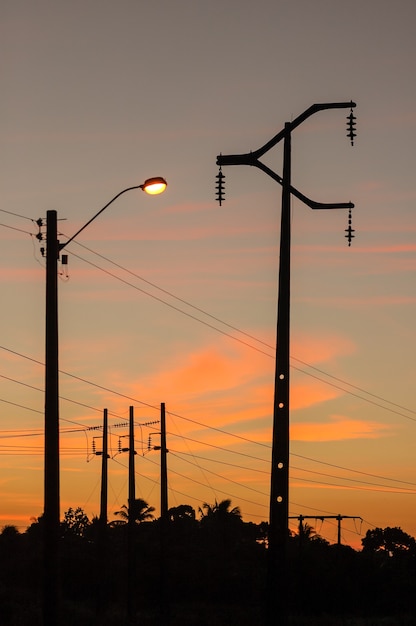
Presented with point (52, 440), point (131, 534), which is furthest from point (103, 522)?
point (52, 440)

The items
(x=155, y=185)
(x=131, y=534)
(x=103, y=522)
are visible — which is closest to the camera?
(x=155, y=185)

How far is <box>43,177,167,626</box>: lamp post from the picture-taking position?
20750mm

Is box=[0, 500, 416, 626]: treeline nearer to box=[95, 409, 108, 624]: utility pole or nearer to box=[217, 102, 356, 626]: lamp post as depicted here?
→ box=[95, 409, 108, 624]: utility pole

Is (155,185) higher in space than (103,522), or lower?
higher

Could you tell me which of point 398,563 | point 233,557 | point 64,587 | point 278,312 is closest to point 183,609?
point 64,587

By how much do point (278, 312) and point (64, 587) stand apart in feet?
260

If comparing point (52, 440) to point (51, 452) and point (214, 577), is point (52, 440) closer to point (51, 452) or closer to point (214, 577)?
point (51, 452)

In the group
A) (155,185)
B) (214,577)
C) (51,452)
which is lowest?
(214,577)

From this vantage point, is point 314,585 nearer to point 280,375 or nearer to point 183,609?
point 183,609

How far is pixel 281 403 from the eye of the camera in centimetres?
2173

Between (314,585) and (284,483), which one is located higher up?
(284,483)

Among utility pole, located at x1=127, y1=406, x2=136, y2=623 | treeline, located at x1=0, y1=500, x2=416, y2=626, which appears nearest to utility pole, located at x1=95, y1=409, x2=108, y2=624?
utility pole, located at x1=127, y1=406, x2=136, y2=623

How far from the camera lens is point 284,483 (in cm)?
2103

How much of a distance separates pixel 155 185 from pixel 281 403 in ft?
14.0
